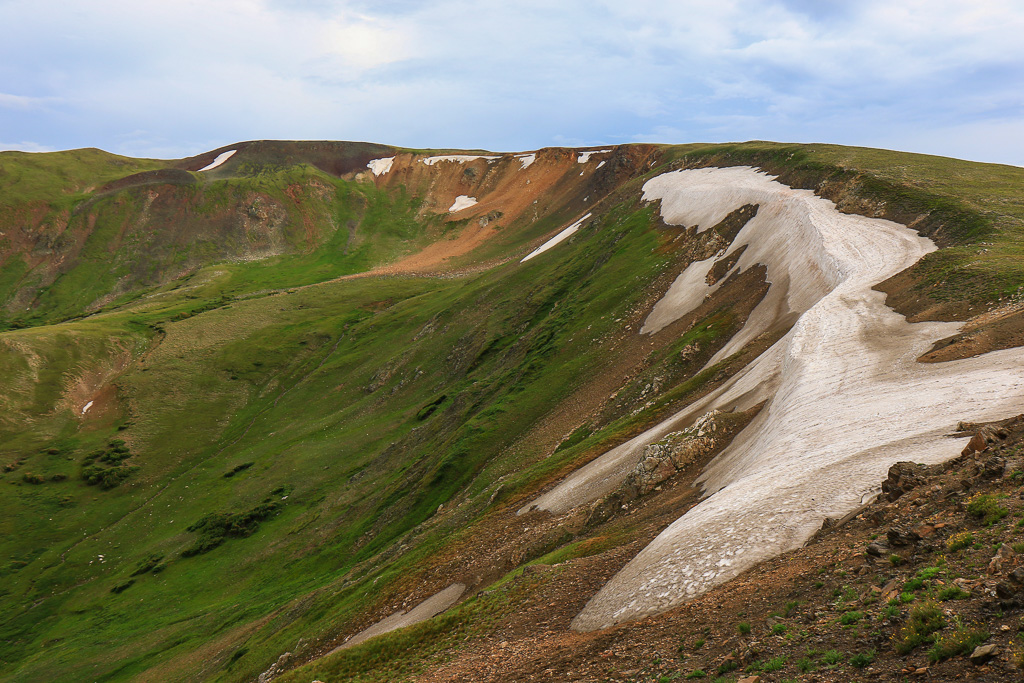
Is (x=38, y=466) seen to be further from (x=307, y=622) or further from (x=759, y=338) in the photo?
(x=759, y=338)

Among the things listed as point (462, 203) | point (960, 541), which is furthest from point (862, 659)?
point (462, 203)

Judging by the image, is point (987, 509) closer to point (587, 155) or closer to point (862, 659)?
point (862, 659)

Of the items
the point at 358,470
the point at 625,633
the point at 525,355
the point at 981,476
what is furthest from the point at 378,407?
the point at 981,476

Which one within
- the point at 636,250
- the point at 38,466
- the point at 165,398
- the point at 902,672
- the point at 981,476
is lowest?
the point at 38,466

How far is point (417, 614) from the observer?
2978 cm

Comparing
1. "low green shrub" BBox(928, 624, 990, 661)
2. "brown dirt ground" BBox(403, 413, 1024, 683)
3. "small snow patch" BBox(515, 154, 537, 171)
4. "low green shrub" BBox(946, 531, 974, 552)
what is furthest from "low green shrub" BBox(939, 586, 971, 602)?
"small snow patch" BBox(515, 154, 537, 171)

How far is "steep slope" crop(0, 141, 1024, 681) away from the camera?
32.2 m

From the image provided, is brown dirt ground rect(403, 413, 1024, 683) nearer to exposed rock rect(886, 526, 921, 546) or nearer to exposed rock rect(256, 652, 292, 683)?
exposed rock rect(886, 526, 921, 546)

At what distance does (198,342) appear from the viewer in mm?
108062

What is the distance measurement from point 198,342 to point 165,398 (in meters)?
16.0

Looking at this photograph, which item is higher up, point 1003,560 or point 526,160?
point 526,160

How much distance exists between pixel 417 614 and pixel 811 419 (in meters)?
→ 20.7

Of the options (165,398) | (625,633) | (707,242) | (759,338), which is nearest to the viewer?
(625,633)

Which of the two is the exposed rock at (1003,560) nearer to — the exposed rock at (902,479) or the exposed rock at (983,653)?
the exposed rock at (983,653)
